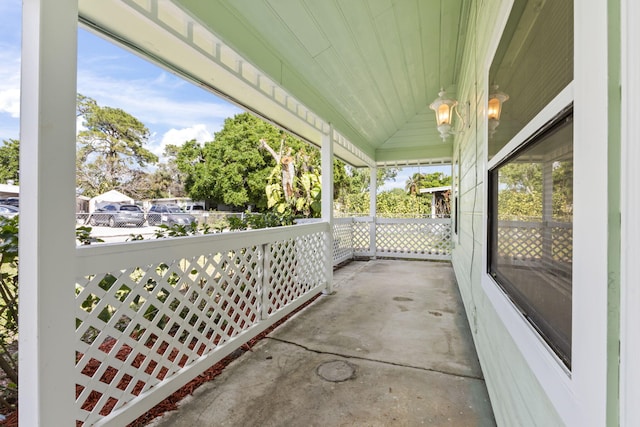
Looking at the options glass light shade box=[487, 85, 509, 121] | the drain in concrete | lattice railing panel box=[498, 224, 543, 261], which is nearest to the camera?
lattice railing panel box=[498, 224, 543, 261]

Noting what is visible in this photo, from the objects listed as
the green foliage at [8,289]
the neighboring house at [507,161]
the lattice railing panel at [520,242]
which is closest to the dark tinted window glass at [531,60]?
the neighboring house at [507,161]

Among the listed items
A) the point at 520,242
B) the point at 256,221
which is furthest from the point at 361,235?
the point at 520,242

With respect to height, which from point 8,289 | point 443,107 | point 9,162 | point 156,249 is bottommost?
point 8,289

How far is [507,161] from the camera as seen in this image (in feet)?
4.92

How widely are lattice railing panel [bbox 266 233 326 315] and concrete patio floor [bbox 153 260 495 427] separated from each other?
0.29m

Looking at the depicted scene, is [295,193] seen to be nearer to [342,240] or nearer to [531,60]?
[342,240]

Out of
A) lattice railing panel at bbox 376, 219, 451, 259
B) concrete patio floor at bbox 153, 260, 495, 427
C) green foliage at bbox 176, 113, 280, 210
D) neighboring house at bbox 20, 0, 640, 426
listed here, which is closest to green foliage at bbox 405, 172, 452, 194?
lattice railing panel at bbox 376, 219, 451, 259

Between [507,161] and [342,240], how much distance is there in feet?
18.9

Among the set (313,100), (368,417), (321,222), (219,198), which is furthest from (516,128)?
(219,198)

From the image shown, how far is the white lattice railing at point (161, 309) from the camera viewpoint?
5.28 feet

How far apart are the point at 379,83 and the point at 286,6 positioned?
228 cm

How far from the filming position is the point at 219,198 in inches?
834

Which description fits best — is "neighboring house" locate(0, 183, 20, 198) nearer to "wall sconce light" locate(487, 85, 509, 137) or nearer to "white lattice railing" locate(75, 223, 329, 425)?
"white lattice railing" locate(75, 223, 329, 425)

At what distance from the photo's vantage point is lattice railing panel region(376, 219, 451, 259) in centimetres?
735
